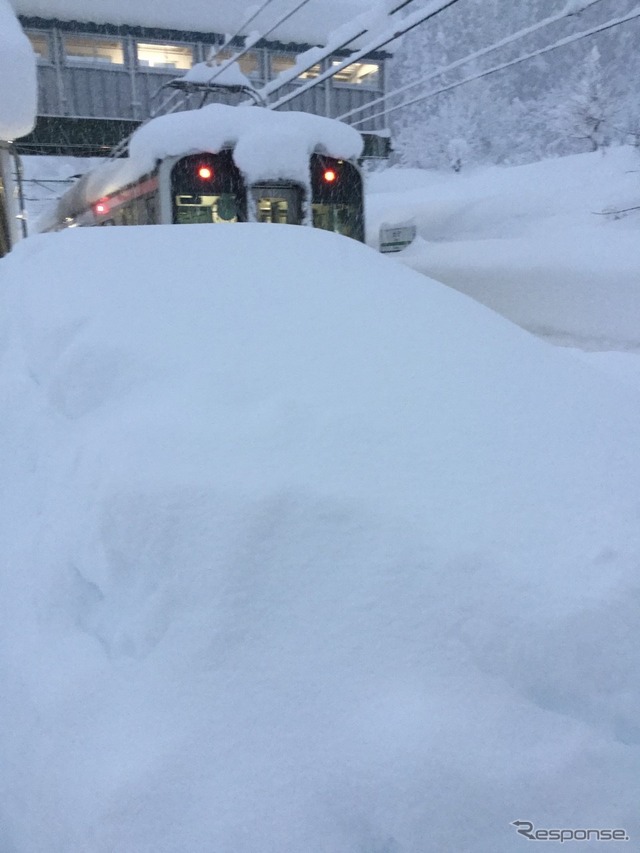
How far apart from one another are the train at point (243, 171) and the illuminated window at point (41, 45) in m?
7.87

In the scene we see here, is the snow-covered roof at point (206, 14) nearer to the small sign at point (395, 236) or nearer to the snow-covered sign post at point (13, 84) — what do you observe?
the small sign at point (395, 236)

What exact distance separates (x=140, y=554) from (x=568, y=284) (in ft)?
30.3

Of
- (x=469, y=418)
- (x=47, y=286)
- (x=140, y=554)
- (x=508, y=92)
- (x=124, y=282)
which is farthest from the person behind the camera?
(x=508, y=92)

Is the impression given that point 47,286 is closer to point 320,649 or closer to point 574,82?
point 320,649

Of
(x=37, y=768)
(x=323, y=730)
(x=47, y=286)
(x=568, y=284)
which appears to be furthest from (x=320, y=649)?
(x=568, y=284)

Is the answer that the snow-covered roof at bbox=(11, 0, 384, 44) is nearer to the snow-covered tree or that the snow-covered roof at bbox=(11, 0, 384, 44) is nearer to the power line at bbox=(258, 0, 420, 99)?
the power line at bbox=(258, 0, 420, 99)

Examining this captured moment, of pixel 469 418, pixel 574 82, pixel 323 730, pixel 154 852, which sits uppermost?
pixel 574 82

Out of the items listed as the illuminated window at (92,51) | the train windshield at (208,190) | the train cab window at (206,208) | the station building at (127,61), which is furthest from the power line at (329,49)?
the illuminated window at (92,51)

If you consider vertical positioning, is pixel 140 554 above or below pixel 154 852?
above

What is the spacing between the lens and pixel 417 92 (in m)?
44.7

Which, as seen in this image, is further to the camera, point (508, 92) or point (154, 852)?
point (508, 92)

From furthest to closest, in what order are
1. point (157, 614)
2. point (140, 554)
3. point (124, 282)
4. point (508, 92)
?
1. point (508, 92)
2. point (124, 282)
3. point (140, 554)
4. point (157, 614)

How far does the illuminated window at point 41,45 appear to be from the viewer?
48.5ft

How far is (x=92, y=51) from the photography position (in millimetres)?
15484
